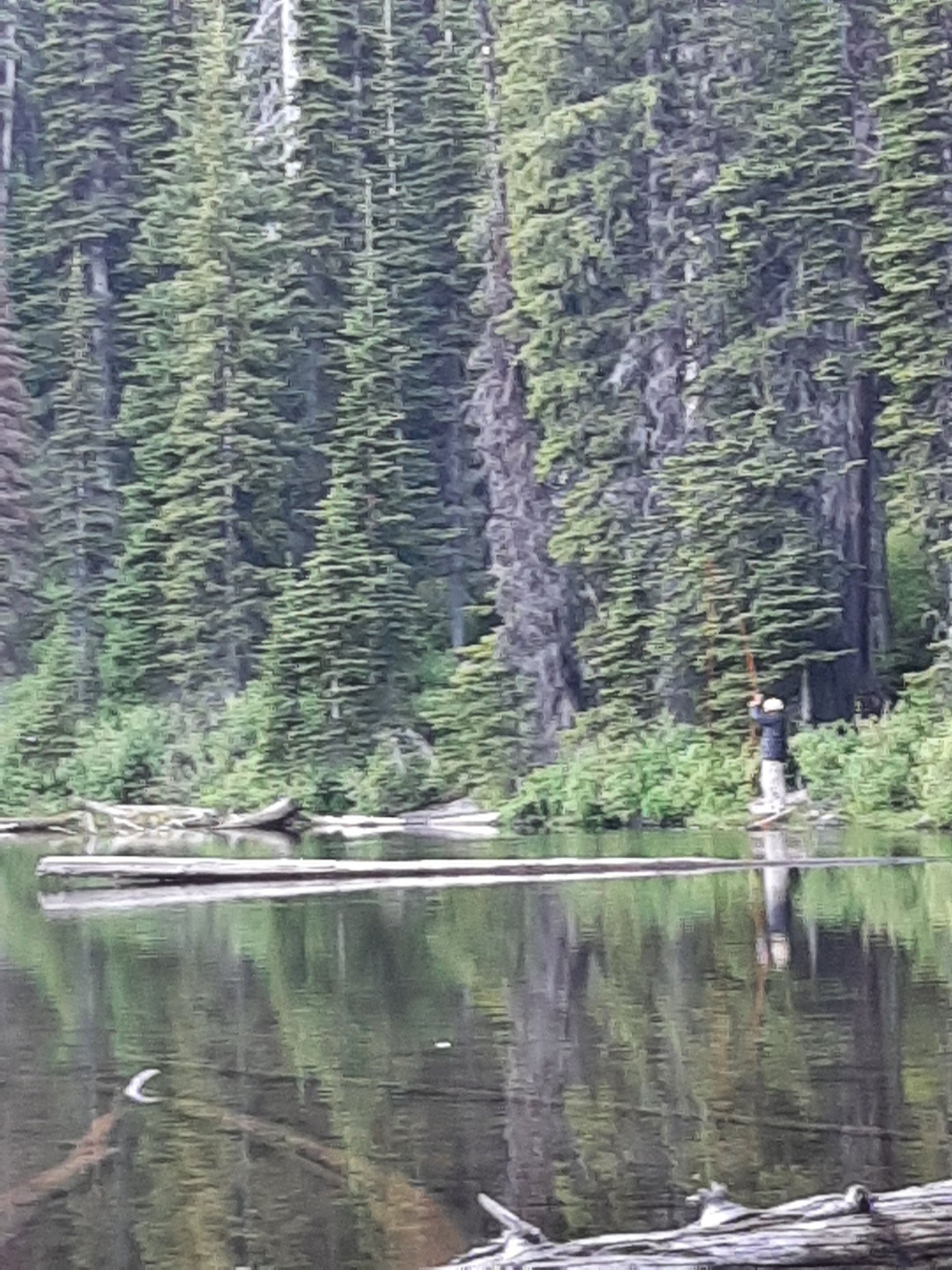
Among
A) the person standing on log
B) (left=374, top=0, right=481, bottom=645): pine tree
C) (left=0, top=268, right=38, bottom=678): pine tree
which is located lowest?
the person standing on log

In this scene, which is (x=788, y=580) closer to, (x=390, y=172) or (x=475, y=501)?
(x=475, y=501)

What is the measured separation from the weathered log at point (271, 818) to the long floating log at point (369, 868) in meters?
10.0

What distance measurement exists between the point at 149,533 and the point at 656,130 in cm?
1141

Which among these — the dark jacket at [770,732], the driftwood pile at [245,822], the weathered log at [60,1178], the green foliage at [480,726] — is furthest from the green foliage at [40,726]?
the weathered log at [60,1178]

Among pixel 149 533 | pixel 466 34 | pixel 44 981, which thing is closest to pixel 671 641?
pixel 149 533

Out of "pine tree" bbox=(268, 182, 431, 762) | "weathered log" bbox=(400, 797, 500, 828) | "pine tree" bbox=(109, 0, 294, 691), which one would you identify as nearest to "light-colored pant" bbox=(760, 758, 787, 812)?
"weathered log" bbox=(400, 797, 500, 828)

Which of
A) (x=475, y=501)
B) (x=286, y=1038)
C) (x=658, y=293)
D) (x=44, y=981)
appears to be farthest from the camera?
(x=475, y=501)

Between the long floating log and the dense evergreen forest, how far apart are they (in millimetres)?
7407

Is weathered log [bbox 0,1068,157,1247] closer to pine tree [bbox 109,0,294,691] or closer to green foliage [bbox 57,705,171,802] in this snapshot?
green foliage [bbox 57,705,171,802]

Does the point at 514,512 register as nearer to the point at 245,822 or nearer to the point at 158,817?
the point at 158,817

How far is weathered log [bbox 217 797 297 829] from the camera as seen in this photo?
27594 millimetres

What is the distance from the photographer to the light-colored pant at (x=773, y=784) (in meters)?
22.9

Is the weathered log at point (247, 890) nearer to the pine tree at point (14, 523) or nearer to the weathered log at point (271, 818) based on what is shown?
the weathered log at point (271, 818)

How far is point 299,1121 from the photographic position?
327 inches
